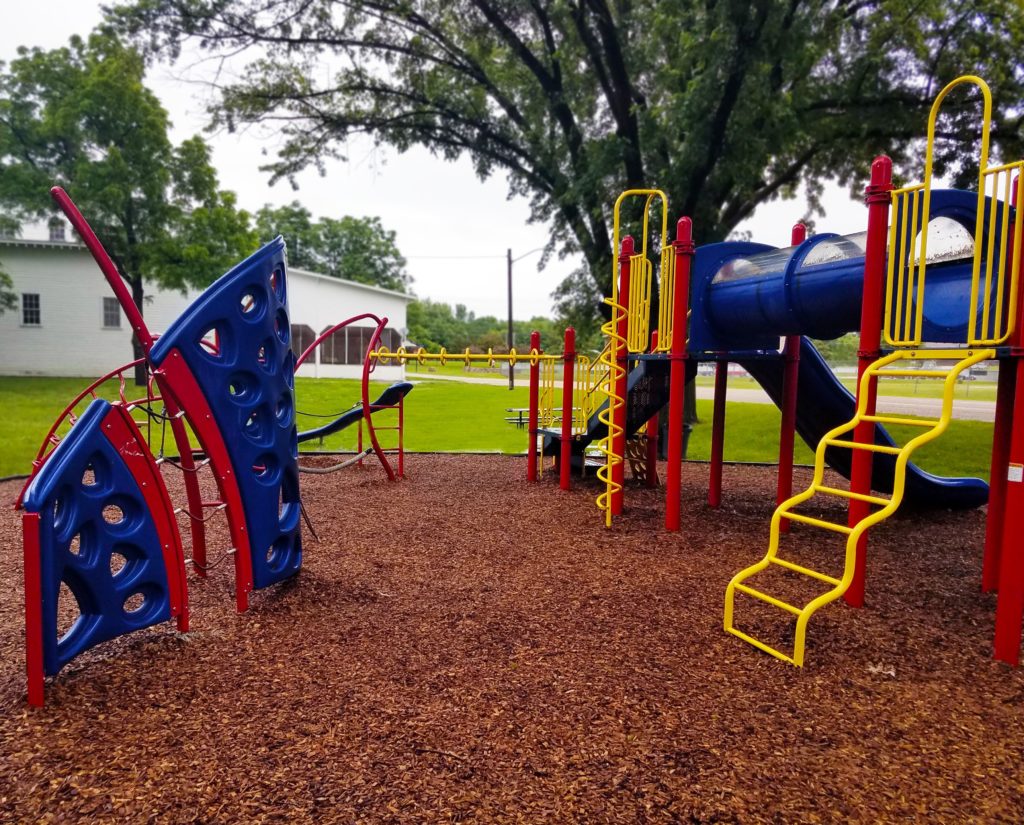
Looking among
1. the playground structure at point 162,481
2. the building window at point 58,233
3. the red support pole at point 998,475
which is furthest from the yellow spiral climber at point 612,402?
the building window at point 58,233

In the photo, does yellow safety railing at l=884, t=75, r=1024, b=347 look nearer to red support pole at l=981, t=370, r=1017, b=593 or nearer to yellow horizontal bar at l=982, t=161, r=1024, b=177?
yellow horizontal bar at l=982, t=161, r=1024, b=177

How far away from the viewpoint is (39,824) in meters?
2.10

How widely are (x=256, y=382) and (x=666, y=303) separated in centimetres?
390

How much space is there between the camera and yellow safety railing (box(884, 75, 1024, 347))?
3.36 meters

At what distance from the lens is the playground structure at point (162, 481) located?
9.15ft

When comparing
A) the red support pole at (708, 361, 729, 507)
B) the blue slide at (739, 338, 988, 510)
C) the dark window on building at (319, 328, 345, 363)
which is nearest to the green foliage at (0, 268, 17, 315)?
the dark window on building at (319, 328, 345, 363)

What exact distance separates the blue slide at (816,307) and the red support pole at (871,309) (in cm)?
27

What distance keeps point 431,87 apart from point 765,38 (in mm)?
6575

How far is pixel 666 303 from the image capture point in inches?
242

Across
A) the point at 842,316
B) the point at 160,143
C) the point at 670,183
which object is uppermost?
the point at 160,143

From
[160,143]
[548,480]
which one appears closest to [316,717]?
[548,480]

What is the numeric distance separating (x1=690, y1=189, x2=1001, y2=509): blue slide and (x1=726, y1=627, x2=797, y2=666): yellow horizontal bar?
208 cm

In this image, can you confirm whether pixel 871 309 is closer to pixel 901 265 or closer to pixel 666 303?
pixel 901 265

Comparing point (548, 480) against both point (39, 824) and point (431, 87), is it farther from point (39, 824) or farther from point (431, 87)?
point (431, 87)
